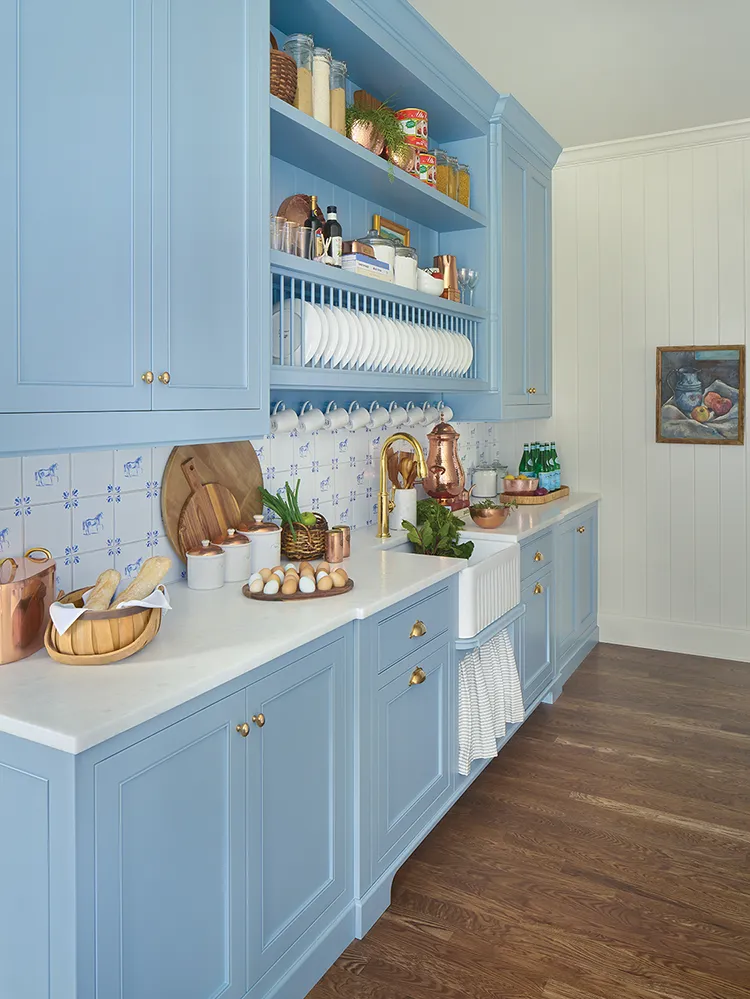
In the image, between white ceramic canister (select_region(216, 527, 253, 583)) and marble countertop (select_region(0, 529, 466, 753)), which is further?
white ceramic canister (select_region(216, 527, 253, 583))

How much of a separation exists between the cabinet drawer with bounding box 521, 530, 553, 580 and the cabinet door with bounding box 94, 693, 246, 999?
198 centimetres

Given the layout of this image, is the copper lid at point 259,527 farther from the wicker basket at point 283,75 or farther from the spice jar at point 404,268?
the wicker basket at point 283,75

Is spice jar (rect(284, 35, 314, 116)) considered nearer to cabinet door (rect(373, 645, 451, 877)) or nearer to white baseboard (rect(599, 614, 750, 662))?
cabinet door (rect(373, 645, 451, 877))

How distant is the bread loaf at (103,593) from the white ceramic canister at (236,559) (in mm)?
576

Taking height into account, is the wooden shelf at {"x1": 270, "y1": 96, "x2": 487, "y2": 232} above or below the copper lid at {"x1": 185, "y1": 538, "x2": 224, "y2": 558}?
above

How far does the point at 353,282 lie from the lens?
2.37 meters

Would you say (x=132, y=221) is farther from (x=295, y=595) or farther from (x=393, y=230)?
(x=393, y=230)

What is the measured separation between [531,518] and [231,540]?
178cm

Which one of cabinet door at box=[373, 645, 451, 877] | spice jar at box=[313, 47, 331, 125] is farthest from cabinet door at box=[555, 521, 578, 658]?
spice jar at box=[313, 47, 331, 125]

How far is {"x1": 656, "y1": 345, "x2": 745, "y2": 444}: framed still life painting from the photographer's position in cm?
437

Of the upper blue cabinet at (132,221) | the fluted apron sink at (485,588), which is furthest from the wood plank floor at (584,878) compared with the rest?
the upper blue cabinet at (132,221)

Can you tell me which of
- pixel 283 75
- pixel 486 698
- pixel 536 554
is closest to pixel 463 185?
pixel 283 75

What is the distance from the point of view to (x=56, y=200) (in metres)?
1.38

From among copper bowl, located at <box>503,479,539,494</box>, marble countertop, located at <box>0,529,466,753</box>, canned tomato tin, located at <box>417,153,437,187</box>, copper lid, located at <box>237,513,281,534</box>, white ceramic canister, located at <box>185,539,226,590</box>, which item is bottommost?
marble countertop, located at <box>0,529,466,753</box>
